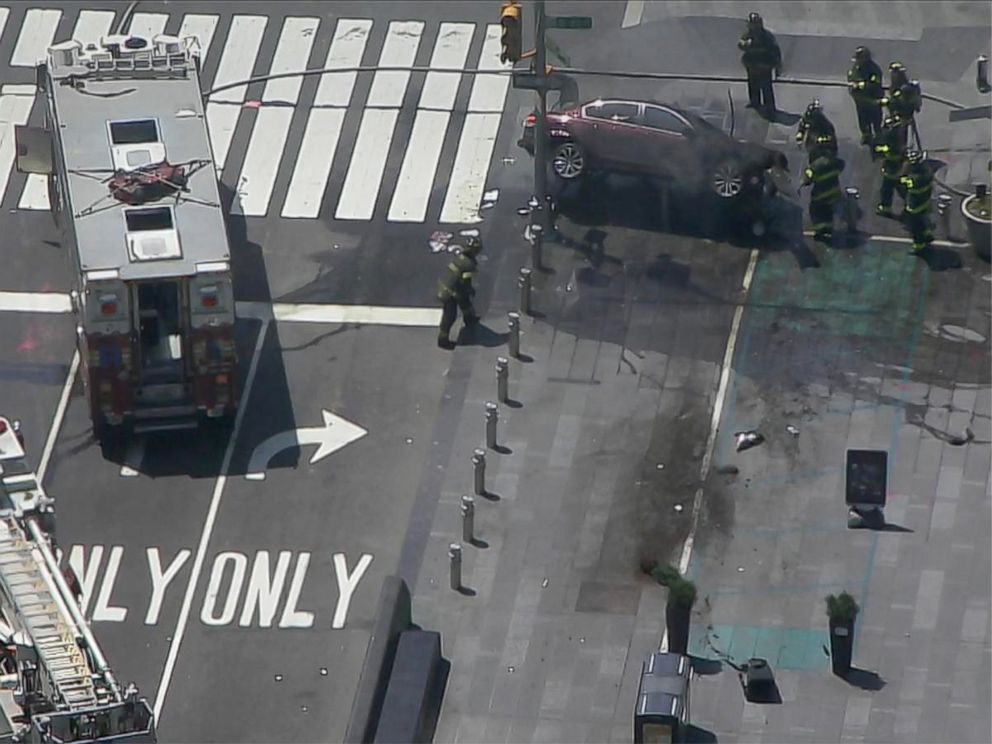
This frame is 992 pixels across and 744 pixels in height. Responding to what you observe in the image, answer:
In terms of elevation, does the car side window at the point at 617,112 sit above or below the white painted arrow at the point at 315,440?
above

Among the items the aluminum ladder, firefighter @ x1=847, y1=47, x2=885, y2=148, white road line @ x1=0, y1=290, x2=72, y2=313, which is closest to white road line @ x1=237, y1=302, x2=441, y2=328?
white road line @ x1=0, y1=290, x2=72, y2=313

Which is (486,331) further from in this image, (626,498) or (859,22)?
(859,22)

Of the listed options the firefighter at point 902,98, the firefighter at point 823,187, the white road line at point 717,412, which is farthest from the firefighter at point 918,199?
the white road line at point 717,412

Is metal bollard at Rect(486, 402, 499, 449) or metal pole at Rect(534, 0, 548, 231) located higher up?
metal pole at Rect(534, 0, 548, 231)

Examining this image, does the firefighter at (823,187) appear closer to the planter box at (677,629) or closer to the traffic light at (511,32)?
the traffic light at (511,32)

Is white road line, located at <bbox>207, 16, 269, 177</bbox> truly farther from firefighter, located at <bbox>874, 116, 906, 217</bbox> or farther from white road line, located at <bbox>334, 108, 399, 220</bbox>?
firefighter, located at <bbox>874, 116, 906, 217</bbox>

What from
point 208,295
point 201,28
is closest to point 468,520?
point 208,295

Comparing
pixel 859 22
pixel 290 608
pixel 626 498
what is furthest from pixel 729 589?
pixel 859 22
